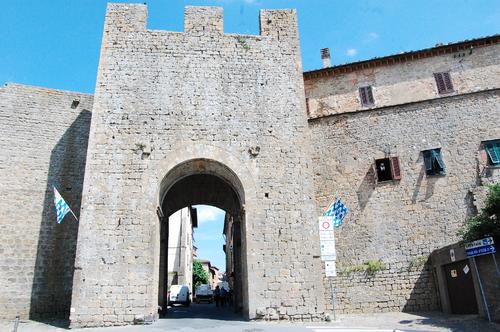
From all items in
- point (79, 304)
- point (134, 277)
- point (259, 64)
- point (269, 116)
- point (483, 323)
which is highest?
point (259, 64)

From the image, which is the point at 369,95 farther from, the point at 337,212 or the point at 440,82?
the point at 337,212

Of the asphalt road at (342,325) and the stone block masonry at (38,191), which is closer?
the asphalt road at (342,325)

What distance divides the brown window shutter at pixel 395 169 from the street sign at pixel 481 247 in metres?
4.54

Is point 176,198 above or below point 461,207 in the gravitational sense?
above

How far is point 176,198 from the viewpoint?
52.9 feet

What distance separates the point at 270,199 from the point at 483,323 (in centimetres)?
670

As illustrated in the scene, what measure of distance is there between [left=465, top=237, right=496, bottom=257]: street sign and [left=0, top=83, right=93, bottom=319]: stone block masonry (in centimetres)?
1320

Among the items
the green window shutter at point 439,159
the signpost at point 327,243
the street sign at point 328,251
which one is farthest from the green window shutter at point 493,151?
the street sign at point 328,251

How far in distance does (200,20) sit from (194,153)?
551 centimetres

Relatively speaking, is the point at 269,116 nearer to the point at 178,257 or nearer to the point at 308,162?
the point at 308,162

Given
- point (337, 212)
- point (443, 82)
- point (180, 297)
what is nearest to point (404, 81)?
point (443, 82)

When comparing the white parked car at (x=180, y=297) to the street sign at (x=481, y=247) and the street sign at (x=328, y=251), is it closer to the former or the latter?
the street sign at (x=328, y=251)

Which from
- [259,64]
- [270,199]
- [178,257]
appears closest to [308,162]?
[270,199]

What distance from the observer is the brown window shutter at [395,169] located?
14462mm
